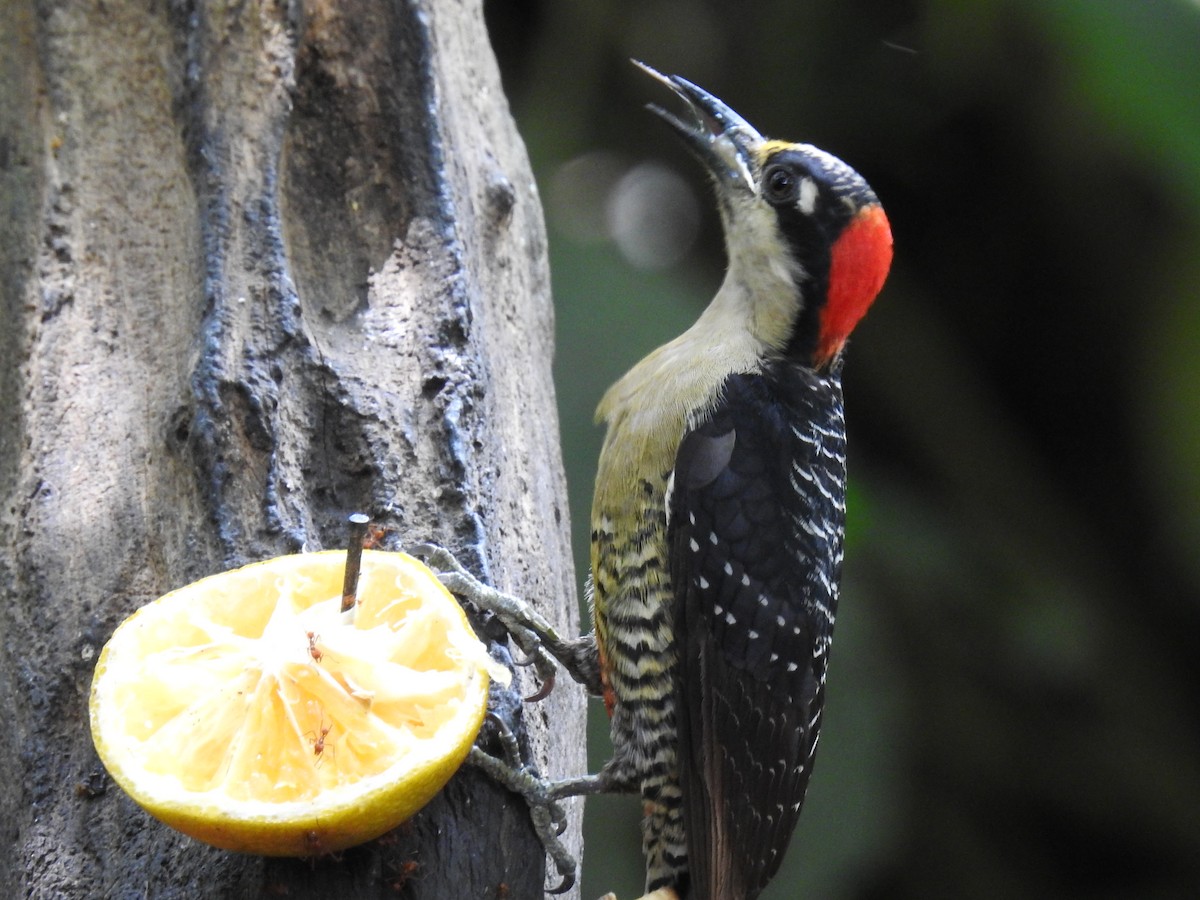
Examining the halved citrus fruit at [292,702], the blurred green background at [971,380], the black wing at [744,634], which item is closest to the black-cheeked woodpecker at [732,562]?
the black wing at [744,634]

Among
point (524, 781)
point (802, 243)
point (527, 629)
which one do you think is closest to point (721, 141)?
point (802, 243)

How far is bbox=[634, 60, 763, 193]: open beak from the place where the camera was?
2705mm

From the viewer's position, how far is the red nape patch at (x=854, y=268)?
8.33 ft

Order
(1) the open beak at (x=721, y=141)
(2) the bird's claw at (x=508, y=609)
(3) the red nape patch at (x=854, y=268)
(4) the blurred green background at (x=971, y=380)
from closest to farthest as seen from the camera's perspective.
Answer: (2) the bird's claw at (x=508, y=609)
(3) the red nape patch at (x=854, y=268)
(1) the open beak at (x=721, y=141)
(4) the blurred green background at (x=971, y=380)

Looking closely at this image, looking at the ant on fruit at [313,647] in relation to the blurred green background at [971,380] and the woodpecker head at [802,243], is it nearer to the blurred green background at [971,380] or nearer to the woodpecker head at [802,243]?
the woodpecker head at [802,243]

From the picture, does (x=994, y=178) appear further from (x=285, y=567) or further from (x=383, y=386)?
(x=285, y=567)

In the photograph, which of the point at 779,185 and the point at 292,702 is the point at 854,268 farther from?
the point at 292,702

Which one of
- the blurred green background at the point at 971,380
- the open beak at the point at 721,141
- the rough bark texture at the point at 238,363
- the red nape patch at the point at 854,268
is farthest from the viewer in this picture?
the blurred green background at the point at 971,380

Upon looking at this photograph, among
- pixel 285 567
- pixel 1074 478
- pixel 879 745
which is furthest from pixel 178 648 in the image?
pixel 1074 478

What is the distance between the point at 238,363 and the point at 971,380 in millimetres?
2625

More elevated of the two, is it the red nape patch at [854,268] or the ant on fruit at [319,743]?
the red nape patch at [854,268]

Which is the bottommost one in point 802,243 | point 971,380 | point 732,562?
point 971,380

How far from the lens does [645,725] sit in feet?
7.83

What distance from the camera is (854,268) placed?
2.54 m
